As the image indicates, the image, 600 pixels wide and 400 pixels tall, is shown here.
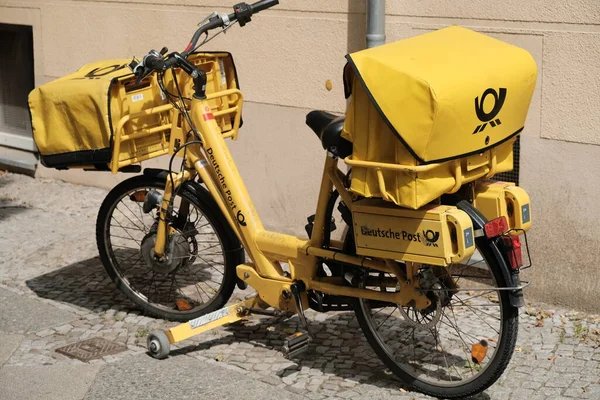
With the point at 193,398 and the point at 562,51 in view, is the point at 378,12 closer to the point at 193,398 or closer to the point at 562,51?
the point at 562,51

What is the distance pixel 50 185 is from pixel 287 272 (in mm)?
4151

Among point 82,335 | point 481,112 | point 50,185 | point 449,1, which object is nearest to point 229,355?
point 82,335

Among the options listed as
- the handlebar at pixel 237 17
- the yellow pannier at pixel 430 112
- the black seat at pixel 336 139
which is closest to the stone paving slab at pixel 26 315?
the handlebar at pixel 237 17

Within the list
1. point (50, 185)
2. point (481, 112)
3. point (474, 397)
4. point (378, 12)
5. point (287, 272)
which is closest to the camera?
point (481, 112)

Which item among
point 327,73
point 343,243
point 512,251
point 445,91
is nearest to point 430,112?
point 445,91

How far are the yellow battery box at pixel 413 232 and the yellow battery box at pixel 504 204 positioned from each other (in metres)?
0.32

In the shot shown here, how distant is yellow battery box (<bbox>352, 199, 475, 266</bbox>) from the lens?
4.28m

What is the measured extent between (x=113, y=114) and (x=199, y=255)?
105 cm

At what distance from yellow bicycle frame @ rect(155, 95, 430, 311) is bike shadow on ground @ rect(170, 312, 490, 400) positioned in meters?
0.30

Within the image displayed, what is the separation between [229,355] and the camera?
539 centimetres

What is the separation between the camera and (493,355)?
15.1 feet

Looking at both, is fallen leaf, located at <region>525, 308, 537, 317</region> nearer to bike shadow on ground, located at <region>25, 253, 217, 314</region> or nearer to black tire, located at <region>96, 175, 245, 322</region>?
black tire, located at <region>96, 175, 245, 322</region>

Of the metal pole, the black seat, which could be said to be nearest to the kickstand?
the black seat

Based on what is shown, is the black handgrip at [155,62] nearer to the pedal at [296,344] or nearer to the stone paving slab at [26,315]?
the pedal at [296,344]
